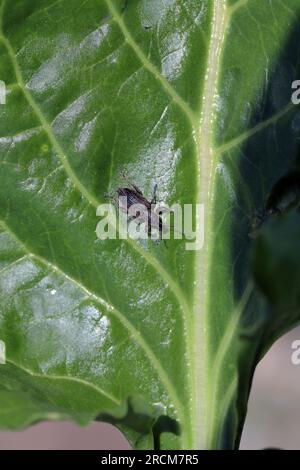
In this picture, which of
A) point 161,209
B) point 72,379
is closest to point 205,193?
point 161,209

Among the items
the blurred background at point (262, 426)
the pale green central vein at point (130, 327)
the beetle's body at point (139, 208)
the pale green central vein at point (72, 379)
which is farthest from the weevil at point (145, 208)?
the blurred background at point (262, 426)

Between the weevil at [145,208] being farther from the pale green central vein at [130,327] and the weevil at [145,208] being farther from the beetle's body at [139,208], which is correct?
the pale green central vein at [130,327]

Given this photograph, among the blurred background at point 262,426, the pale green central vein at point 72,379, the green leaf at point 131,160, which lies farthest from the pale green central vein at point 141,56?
the blurred background at point 262,426

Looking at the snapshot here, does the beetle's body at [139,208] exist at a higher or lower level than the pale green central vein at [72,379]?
higher

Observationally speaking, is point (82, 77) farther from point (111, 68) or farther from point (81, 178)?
point (81, 178)

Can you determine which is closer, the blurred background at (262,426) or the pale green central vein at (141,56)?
the pale green central vein at (141,56)

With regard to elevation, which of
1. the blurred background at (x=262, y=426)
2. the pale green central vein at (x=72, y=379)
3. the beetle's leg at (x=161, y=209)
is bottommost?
the pale green central vein at (x=72, y=379)
